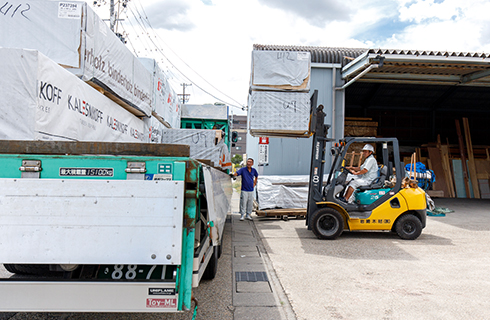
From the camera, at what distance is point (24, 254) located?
2.25m

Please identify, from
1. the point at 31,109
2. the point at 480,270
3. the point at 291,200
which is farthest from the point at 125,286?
the point at 291,200

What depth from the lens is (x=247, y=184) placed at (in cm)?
916

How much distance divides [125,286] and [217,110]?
923cm

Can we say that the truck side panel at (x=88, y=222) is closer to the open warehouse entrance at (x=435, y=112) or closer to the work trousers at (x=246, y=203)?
the work trousers at (x=246, y=203)

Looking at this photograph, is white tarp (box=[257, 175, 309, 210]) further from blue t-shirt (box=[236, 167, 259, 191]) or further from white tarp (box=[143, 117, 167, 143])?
white tarp (box=[143, 117, 167, 143])

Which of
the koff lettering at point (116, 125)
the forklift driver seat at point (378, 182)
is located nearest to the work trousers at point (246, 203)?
the forklift driver seat at point (378, 182)

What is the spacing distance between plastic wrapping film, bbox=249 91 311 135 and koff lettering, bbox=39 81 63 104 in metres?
3.74

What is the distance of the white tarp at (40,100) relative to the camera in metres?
3.47

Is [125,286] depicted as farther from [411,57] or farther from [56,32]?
[411,57]

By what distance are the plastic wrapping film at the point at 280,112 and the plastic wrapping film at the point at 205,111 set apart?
13.3 feet

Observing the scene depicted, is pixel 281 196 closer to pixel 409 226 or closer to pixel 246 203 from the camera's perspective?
pixel 246 203

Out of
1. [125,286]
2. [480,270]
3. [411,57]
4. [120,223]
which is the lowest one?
[480,270]

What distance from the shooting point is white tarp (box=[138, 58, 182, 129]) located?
26.9 feet

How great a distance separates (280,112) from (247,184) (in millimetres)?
2796
